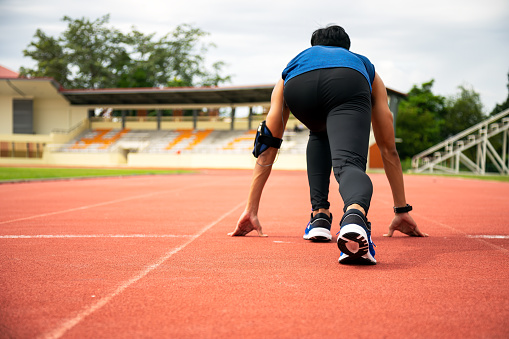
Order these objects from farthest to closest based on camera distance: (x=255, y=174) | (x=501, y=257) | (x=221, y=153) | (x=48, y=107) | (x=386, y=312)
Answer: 1. (x=48, y=107)
2. (x=221, y=153)
3. (x=255, y=174)
4. (x=501, y=257)
5. (x=386, y=312)

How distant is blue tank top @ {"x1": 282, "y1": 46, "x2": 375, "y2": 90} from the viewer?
3.54m

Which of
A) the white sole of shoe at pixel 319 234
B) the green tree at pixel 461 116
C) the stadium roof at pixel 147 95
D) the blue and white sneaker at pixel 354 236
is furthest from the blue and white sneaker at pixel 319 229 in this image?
the green tree at pixel 461 116

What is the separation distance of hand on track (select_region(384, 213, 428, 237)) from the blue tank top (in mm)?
1404

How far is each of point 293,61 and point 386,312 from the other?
2141mm

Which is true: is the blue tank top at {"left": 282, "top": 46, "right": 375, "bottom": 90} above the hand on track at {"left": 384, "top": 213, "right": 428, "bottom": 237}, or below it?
above

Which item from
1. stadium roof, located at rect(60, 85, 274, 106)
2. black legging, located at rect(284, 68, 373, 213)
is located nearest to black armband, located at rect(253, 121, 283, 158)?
black legging, located at rect(284, 68, 373, 213)

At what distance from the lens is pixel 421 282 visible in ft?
9.20

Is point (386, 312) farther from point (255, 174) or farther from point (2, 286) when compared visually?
point (255, 174)

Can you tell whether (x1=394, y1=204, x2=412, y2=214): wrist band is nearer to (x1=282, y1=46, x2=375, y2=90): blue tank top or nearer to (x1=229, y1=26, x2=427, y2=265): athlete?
(x1=229, y1=26, x2=427, y2=265): athlete

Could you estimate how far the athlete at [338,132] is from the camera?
10.3 ft

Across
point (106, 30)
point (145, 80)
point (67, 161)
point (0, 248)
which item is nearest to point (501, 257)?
point (0, 248)

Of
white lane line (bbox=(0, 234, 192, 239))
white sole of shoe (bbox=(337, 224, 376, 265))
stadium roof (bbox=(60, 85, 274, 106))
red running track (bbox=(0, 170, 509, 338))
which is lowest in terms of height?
white lane line (bbox=(0, 234, 192, 239))

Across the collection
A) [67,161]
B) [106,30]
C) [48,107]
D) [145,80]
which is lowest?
[67,161]

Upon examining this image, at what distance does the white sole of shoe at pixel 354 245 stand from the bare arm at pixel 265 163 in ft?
4.09
